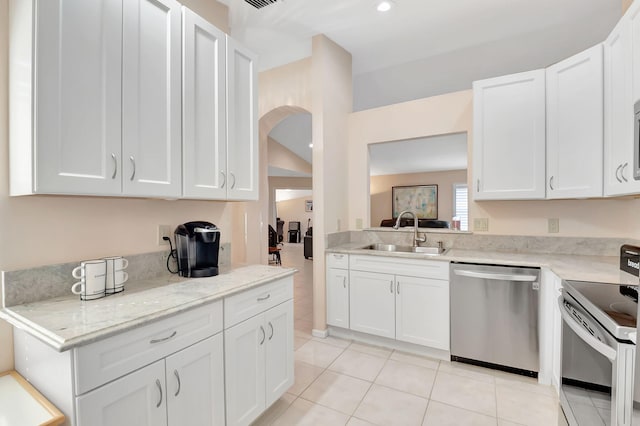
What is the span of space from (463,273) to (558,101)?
1.51 m

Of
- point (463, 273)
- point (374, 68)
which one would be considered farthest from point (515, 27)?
point (463, 273)

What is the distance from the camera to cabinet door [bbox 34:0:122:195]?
1.19 m

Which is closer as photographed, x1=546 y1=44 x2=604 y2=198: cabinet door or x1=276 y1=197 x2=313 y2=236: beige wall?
x1=546 y1=44 x2=604 y2=198: cabinet door

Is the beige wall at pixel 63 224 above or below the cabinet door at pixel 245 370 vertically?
above

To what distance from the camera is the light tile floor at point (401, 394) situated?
1.88 metres

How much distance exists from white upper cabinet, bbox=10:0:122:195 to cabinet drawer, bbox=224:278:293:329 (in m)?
0.79

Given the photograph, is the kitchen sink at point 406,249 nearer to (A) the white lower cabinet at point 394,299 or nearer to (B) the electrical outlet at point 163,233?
(A) the white lower cabinet at point 394,299

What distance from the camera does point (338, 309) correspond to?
3047 millimetres

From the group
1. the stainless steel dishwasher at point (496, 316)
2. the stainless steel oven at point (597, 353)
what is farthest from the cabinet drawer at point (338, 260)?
the stainless steel oven at point (597, 353)

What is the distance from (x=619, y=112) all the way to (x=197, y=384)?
2.86 metres

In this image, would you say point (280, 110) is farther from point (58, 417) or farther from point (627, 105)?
point (58, 417)

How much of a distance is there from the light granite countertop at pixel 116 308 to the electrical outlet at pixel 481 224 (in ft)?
6.80

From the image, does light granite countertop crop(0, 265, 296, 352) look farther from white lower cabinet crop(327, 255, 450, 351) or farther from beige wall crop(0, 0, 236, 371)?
white lower cabinet crop(327, 255, 450, 351)

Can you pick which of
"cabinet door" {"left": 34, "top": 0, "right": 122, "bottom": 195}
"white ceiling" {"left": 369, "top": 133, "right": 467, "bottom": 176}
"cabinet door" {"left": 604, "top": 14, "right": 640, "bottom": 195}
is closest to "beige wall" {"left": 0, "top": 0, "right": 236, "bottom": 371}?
"cabinet door" {"left": 34, "top": 0, "right": 122, "bottom": 195}
